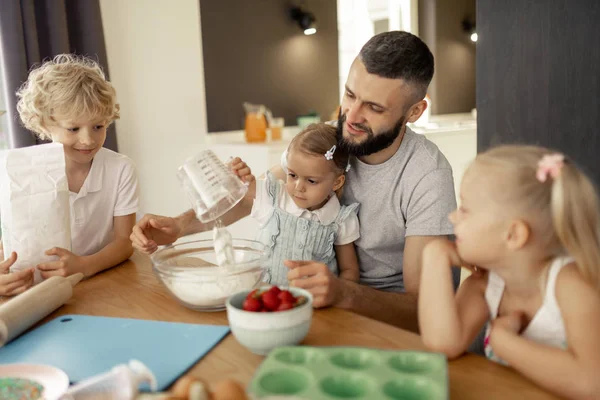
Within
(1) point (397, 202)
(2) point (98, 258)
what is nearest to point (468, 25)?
(1) point (397, 202)

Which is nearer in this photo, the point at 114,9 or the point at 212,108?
the point at 114,9

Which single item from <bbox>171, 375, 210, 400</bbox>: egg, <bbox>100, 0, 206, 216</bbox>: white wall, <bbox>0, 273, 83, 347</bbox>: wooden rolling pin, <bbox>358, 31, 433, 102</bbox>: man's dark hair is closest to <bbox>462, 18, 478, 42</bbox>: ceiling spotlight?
<bbox>100, 0, 206, 216</bbox>: white wall

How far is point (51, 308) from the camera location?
125cm

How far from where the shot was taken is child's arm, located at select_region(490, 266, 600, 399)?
2.72 ft

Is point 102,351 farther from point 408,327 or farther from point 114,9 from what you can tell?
point 114,9

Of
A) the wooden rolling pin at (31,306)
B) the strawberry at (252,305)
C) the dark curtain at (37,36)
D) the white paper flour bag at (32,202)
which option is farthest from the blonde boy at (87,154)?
the dark curtain at (37,36)

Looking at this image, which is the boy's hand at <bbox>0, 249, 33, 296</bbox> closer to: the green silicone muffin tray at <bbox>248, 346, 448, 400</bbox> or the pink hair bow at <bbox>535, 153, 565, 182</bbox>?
the green silicone muffin tray at <bbox>248, 346, 448, 400</bbox>

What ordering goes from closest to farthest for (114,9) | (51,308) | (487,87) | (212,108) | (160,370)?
(160,370)
(51,308)
(487,87)
(114,9)
(212,108)

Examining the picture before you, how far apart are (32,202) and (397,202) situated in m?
0.99

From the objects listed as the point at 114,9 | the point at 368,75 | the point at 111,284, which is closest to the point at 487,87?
the point at 368,75

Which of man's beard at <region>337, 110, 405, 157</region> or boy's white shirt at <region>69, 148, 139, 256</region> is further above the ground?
man's beard at <region>337, 110, 405, 157</region>

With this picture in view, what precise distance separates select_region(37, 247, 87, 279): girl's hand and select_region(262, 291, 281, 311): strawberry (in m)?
0.70

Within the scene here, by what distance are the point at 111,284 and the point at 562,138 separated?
1.49 m

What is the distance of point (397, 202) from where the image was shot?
5.43ft
